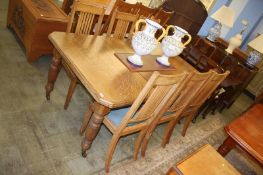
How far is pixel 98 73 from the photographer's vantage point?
66.9 inches

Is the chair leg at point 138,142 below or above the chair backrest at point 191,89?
below

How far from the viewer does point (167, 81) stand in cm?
156

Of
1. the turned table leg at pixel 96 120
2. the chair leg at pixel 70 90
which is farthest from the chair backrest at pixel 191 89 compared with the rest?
the chair leg at pixel 70 90

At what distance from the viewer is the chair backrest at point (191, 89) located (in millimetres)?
1861

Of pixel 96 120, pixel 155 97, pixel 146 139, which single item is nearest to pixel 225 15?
pixel 146 139

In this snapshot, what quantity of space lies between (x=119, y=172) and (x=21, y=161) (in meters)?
0.75

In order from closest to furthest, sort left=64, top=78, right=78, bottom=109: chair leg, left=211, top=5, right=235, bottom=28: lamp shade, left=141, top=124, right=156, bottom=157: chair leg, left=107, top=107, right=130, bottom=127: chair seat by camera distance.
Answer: left=107, top=107, right=130, bottom=127: chair seat
left=141, top=124, right=156, bottom=157: chair leg
left=64, top=78, right=78, bottom=109: chair leg
left=211, top=5, right=235, bottom=28: lamp shade

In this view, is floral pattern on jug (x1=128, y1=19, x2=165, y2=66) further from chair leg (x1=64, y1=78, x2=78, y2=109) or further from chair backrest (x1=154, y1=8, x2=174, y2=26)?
chair backrest (x1=154, y1=8, x2=174, y2=26)

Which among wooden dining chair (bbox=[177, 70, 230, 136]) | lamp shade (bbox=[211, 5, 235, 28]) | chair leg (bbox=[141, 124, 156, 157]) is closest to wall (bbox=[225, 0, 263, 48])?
lamp shade (bbox=[211, 5, 235, 28])

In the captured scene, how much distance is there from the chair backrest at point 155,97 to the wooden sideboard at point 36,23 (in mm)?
1449

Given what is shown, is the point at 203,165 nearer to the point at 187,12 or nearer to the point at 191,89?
the point at 191,89

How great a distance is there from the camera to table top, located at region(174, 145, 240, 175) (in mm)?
1634

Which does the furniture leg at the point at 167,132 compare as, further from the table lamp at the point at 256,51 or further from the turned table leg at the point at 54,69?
the table lamp at the point at 256,51

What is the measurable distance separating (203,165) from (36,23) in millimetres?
2046
